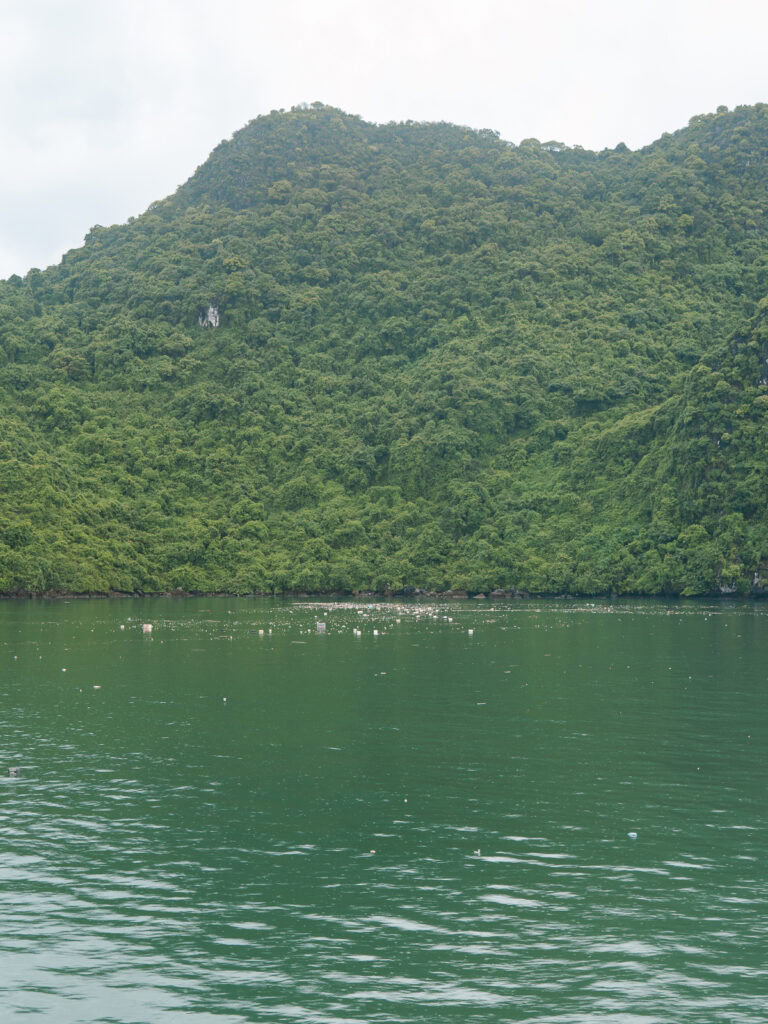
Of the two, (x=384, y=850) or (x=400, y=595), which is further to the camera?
(x=400, y=595)

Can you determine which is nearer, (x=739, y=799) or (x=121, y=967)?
(x=121, y=967)

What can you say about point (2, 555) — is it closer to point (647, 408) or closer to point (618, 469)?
point (618, 469)

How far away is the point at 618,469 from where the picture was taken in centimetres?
16912

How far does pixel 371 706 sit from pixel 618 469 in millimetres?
130934

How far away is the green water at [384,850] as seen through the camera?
17016 mm

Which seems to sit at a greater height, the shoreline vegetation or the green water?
→ the shoreline vegetation

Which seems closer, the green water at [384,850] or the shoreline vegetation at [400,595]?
the green water at [384,850]

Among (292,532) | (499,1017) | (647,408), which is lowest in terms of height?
(499,1017)

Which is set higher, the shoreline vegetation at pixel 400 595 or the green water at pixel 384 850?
the shoreline vegetation at pixel 400 595

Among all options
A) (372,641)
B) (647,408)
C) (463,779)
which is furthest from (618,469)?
(463,779)

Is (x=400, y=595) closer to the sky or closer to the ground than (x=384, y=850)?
closer to the sky

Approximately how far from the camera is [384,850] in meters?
23.8

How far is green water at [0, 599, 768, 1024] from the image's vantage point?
55.8 feet

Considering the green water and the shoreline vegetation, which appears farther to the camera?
the shoreline vegetation
